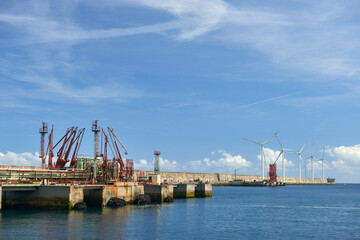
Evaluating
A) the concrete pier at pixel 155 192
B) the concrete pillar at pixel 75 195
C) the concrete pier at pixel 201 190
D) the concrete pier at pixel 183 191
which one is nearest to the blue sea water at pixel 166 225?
the concrete pillar at pixel 75 195

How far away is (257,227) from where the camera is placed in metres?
74.2

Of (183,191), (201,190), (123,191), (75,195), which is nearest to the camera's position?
(75,195)

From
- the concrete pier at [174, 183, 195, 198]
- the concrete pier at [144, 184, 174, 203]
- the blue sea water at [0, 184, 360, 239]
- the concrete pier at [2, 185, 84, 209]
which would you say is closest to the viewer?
the blue sea water at [0, 184, 360, 239]

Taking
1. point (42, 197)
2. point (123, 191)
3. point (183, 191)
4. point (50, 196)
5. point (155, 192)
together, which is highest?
point (50, 196)

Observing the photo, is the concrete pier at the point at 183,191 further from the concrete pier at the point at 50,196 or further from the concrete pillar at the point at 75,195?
the concrete pillar at the point at 75,195

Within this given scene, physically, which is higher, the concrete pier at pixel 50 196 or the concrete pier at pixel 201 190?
the concrete pier at pixel 50 196

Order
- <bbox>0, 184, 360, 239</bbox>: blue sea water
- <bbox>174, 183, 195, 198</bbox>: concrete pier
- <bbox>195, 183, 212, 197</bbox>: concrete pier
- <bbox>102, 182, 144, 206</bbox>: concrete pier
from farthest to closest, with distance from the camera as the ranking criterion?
<bbox>195, 183, 212, 197</bbox>: concrete pier
<bbox>174, 183, 195, 198</bbox>: concrete pier
<bbox>102, 182, 144, 206</bbox>: concrete pier
<bbox>0, 184, 360, 239</bbox>: blue sea water

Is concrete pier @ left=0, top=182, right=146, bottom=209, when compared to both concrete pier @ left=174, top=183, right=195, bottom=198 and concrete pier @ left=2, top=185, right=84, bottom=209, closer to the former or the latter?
concrete pier @ left=2, top=185, right=84, bottom=209

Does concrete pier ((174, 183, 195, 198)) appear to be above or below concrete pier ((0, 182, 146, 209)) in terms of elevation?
below

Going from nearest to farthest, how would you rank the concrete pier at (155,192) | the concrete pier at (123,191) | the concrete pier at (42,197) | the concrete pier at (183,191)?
the concrete pier at (42,197) → the concrete pier at (123,191) → the concrete pier at (155,192) → the concrete pier at (183,191)

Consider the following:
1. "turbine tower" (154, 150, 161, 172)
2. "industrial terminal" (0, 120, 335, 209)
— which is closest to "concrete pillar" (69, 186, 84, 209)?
"industrial terminal" (0, 120, 335, 209)

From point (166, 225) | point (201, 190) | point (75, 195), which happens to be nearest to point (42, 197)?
point (75, 195)

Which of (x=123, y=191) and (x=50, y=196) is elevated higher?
(x=50, y=196)

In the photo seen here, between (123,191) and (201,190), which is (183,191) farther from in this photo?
(123,191)
